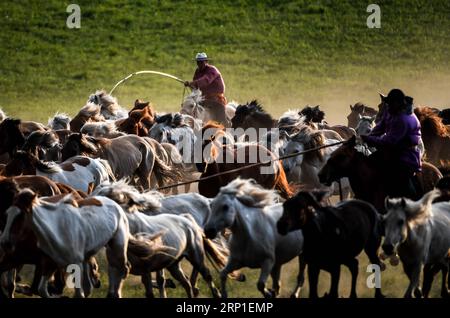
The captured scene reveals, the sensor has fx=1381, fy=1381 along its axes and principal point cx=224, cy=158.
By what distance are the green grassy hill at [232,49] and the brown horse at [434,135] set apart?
22.8m

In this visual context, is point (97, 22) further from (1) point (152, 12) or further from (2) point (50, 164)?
(2) point (50, 164)

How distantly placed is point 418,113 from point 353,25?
3564cm

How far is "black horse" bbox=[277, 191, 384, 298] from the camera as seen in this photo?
1277 centimetres

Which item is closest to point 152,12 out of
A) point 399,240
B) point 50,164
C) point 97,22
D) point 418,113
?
point 97,22

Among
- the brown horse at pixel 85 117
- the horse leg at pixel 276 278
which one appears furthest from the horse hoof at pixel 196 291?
the brown horse at pixel 85 117

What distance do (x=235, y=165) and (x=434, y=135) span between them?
4.72m

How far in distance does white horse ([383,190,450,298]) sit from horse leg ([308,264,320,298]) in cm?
73

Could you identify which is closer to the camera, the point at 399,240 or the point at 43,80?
the point at 399,240

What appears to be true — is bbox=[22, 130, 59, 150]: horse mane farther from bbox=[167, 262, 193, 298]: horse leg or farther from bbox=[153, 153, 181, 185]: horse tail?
bbox=[167, 262, 193, 298]: horse leg

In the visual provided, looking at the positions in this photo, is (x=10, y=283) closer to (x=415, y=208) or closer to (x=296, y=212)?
(x=296, y=212)

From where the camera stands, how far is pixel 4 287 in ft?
45.3

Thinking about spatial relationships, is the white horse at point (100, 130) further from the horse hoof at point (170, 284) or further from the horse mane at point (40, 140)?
the horse hoof at point (170, 284)

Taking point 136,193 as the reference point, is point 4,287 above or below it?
below

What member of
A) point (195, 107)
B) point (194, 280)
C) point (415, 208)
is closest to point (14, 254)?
point (194, 280)
